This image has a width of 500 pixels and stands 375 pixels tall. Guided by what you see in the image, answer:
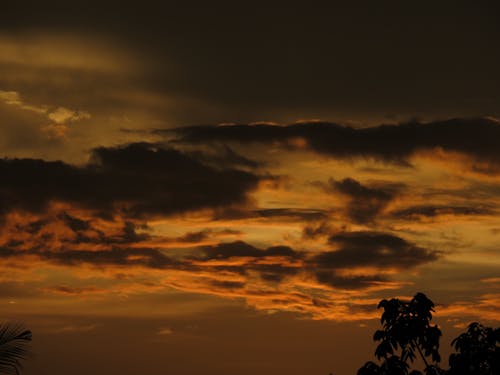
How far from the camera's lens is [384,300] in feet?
75.4

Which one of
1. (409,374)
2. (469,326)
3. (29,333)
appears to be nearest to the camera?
(29,333)

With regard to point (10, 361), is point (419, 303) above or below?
above

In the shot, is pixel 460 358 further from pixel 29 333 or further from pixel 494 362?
pixel 29 333

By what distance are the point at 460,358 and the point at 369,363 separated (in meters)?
3.15

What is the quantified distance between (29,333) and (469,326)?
56.5 feet

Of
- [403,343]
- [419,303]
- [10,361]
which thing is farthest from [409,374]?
[10,361]

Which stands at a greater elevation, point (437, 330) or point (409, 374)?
point (437, 330)

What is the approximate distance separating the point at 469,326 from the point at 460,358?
1.30 meters

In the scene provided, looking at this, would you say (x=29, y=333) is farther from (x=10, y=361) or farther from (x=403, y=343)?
(x=403, y=343)

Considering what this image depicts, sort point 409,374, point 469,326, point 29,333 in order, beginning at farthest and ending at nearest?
point 469,326
point 409,374
point 29,333

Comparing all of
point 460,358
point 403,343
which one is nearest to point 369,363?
point 403,343

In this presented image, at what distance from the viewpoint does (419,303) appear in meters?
22.5

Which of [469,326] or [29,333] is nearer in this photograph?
[29,333]

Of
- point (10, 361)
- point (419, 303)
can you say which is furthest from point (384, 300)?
point (10, 361)
